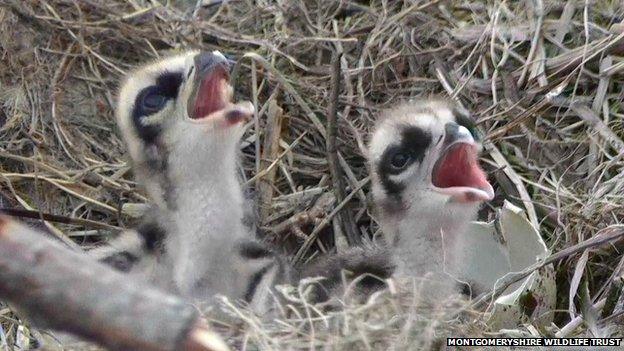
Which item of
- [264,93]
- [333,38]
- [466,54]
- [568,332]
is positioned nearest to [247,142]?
[264,93]

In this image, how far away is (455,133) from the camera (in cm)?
331

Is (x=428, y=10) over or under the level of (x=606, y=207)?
over

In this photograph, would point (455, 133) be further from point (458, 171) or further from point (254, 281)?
point (254, 281)

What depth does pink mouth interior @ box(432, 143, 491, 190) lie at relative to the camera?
331 cm

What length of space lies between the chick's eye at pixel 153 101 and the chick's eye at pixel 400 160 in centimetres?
69

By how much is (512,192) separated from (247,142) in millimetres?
1020

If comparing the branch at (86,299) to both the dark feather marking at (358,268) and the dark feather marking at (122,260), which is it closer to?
the dark feather marking at (358,268)

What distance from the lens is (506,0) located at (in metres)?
4.64

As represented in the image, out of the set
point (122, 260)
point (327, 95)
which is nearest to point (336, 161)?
point (327, 95)

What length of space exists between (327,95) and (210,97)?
1.00m

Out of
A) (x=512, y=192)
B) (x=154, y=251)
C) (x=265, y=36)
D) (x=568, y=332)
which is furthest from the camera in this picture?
(x=265, y=36)

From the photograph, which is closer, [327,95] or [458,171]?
[458,171]

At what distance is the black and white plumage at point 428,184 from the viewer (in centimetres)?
332

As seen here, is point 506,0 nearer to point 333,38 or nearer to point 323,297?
point 333,38
